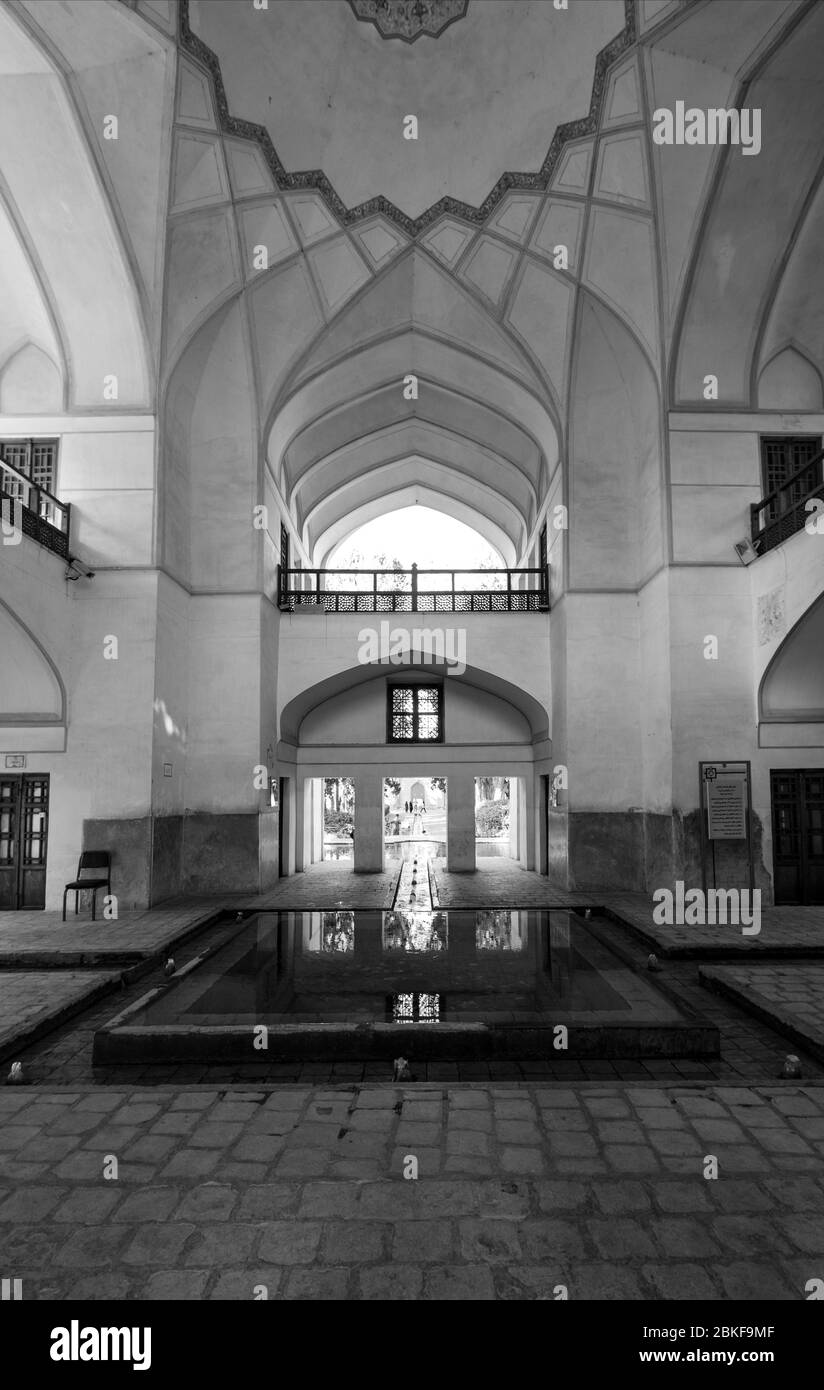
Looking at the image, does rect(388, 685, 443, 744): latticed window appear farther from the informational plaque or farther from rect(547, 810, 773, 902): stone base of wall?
the informational plaque

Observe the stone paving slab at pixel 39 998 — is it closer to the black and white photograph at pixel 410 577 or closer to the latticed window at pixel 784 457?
the black and white photograph at pixel 410 577

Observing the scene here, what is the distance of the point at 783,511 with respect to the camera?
9.83 meters

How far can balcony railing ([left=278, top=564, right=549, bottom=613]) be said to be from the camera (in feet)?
41.1

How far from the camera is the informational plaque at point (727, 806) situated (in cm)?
957

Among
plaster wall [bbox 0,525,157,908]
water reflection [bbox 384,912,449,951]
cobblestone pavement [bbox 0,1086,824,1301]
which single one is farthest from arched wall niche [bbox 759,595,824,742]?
plaster wall [bbox 0,525,157,908]

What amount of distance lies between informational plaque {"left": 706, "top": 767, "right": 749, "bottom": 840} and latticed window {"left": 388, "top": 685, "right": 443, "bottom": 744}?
585 cm

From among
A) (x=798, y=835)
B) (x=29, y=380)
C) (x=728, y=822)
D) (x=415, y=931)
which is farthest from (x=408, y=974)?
(x=29, y=380)

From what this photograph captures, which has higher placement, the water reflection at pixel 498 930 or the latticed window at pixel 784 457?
the latticed window at pixel 784 457

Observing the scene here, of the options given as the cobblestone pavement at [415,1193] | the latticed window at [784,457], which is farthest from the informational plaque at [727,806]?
the cobblestone pavement at [415,1193]

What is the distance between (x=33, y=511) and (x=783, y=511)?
9250 millimetres

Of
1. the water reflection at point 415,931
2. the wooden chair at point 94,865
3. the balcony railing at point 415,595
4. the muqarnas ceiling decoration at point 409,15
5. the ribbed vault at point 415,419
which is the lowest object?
the water reflection at point 415,931

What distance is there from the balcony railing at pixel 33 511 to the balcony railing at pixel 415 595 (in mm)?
3692
